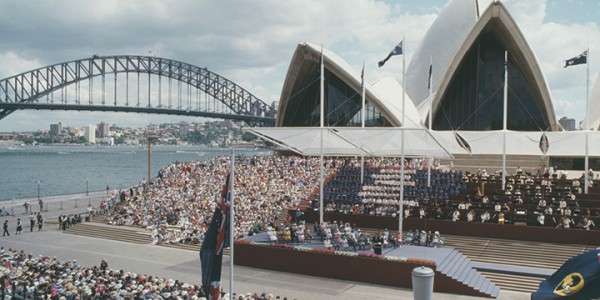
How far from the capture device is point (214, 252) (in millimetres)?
10367

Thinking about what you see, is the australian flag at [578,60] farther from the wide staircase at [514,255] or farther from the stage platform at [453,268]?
the stage platform at [453,268]

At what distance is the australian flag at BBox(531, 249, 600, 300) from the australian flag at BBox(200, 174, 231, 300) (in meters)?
6.37

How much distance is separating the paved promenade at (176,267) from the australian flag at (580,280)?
7354 millimetres

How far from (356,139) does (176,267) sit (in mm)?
11161

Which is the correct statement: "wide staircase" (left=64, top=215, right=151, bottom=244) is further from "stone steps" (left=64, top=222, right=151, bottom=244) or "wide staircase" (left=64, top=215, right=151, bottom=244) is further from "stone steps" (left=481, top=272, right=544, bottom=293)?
"stone steps" (left=481, top=272, right=544, bottom=293)

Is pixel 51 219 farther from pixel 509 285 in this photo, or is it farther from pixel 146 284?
pixel 509 285

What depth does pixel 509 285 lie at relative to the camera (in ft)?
58.8

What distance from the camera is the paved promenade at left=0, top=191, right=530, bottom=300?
1759 cm

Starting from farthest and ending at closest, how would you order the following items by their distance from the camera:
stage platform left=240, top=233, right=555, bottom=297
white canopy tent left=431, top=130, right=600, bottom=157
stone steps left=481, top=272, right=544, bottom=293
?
1. white canopy tent left=431, top=130, right=600, bottom=157
2. stone steps left=481, top=272, right=544, bottom=293
3. stage platform left=240, top=233, right=555, bottom=297

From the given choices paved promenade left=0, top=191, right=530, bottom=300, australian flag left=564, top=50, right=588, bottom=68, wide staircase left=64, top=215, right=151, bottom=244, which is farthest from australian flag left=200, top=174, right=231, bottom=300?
australian flag left=564, top=50, right=588, bottom=68

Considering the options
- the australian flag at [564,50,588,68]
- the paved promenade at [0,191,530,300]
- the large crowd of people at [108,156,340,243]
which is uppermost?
the australian flag at [564,50,588,68]

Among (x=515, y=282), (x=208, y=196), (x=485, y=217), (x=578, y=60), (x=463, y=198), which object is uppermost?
(x=578, y=60)

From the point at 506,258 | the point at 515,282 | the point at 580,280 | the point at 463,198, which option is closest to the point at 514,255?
the point at 506,258

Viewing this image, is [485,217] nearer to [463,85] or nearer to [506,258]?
[506,258]
